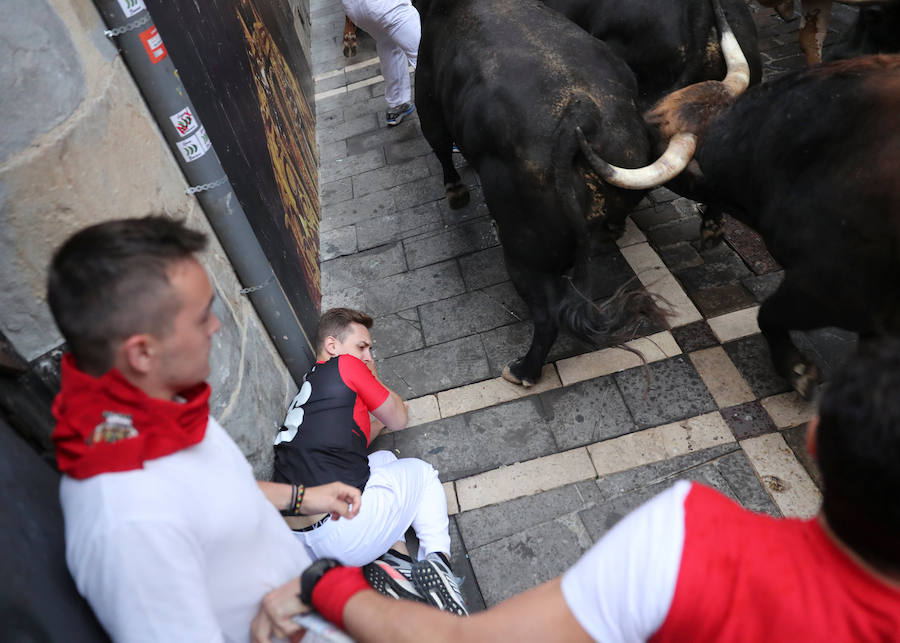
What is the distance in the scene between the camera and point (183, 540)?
123 centimetres

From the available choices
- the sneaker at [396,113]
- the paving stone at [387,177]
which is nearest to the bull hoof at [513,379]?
the paving stone at [387,177]

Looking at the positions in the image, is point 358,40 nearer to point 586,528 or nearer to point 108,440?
point 586,528

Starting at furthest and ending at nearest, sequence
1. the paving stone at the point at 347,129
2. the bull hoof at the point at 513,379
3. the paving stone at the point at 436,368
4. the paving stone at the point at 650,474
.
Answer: the paving stone at the point at 347,129 → the paving stone at the point at 436,368 → the bull hoof at the point at 513,379 → the paving stone at the point at 650,474

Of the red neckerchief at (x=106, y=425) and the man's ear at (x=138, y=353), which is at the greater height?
the man's ear at (x=138, y=353)

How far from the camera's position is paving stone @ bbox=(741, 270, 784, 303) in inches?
154

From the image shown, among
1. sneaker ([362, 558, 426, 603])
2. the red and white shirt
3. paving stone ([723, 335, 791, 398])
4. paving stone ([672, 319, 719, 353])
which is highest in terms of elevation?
the red and white shirt

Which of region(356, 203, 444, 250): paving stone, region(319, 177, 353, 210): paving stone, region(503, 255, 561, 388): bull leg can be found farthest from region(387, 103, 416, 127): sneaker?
region(503, 255, 561, 388): bull leg

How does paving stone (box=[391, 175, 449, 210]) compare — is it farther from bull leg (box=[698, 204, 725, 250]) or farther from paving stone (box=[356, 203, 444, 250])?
bull leg (box=[698, 204, 725, 250])

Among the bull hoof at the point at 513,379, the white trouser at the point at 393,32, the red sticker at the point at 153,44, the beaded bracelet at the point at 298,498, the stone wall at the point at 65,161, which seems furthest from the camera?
the white trouser at the point at 393,32

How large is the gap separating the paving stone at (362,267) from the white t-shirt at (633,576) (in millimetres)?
3804

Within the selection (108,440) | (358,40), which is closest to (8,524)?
(108,440)

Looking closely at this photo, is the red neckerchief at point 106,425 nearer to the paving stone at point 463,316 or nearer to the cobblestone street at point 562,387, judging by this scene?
the cobblestone street at point 562,387

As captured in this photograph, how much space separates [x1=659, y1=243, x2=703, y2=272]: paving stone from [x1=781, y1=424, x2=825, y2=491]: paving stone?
4.60 feet

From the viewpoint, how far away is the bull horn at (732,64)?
3.45 meters
